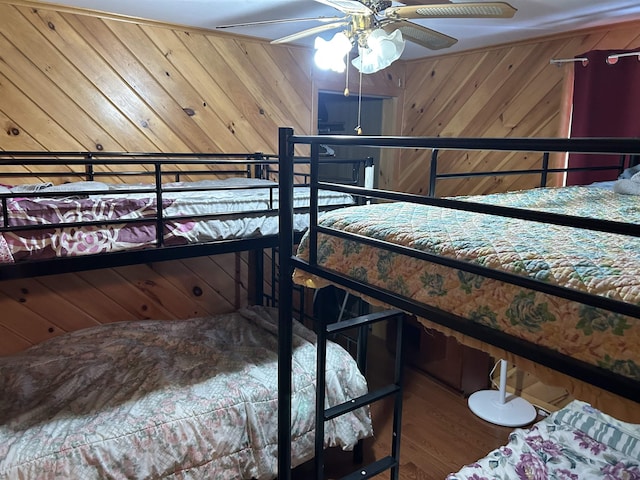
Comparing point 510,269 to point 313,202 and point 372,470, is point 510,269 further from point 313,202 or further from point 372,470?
point 372,470

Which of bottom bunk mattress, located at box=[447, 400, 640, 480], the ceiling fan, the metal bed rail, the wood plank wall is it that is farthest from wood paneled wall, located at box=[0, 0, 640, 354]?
bottom bunk mattress, located at box=[447, 400, 640, 480]

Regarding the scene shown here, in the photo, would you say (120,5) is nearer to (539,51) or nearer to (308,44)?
(308,44)

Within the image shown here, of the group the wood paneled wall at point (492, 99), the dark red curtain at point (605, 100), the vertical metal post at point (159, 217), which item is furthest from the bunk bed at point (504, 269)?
the wood paneled wall at point (492, 99)

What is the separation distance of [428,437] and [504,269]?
198cm

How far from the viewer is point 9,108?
2359mm

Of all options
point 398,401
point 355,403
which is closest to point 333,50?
point 355,403

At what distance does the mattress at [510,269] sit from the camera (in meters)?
0.84

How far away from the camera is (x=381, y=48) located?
5.93 feet

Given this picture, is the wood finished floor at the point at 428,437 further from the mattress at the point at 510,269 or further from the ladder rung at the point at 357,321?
the mattress at the point at 510,269

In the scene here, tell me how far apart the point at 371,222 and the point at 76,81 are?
6.56 ft

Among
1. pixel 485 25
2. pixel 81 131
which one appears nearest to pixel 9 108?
pixel 81 131

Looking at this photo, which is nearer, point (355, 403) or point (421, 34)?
point (355, 403)

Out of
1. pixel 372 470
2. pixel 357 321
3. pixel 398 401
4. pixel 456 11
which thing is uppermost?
pixel 456 11

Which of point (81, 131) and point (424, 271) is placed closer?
point (424, 271)
